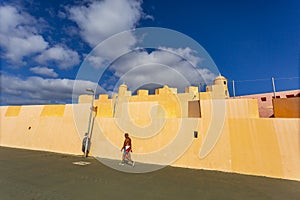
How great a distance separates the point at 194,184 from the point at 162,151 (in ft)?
10.1

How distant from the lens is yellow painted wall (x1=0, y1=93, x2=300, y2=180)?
6.27 meters

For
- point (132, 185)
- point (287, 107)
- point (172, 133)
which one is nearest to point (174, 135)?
point (172, 133)

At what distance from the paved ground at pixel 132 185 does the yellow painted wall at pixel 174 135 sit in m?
0.72

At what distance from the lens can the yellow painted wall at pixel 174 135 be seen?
20.6 feet

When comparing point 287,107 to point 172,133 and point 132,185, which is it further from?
point 132,185

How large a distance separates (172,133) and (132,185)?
3.62 metres

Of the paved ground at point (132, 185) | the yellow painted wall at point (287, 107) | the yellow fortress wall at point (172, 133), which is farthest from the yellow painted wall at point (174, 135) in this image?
the paved ground at point (132, 185)

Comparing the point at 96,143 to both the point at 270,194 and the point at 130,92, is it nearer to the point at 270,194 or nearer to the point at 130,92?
the point at 270,194

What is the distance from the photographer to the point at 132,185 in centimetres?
513

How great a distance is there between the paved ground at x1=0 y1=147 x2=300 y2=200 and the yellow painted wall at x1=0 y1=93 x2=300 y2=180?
0.72 m

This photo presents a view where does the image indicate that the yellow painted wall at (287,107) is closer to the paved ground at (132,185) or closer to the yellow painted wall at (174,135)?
the yellow painted wall at (174,135)

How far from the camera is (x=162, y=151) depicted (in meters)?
8.28

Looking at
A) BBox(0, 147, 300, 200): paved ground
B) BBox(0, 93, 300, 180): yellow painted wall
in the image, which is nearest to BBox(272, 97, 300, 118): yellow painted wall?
BBox(0, 93, 300, 180): yellow painted wall

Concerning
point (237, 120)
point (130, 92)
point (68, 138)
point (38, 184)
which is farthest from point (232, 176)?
point (130, 92)
